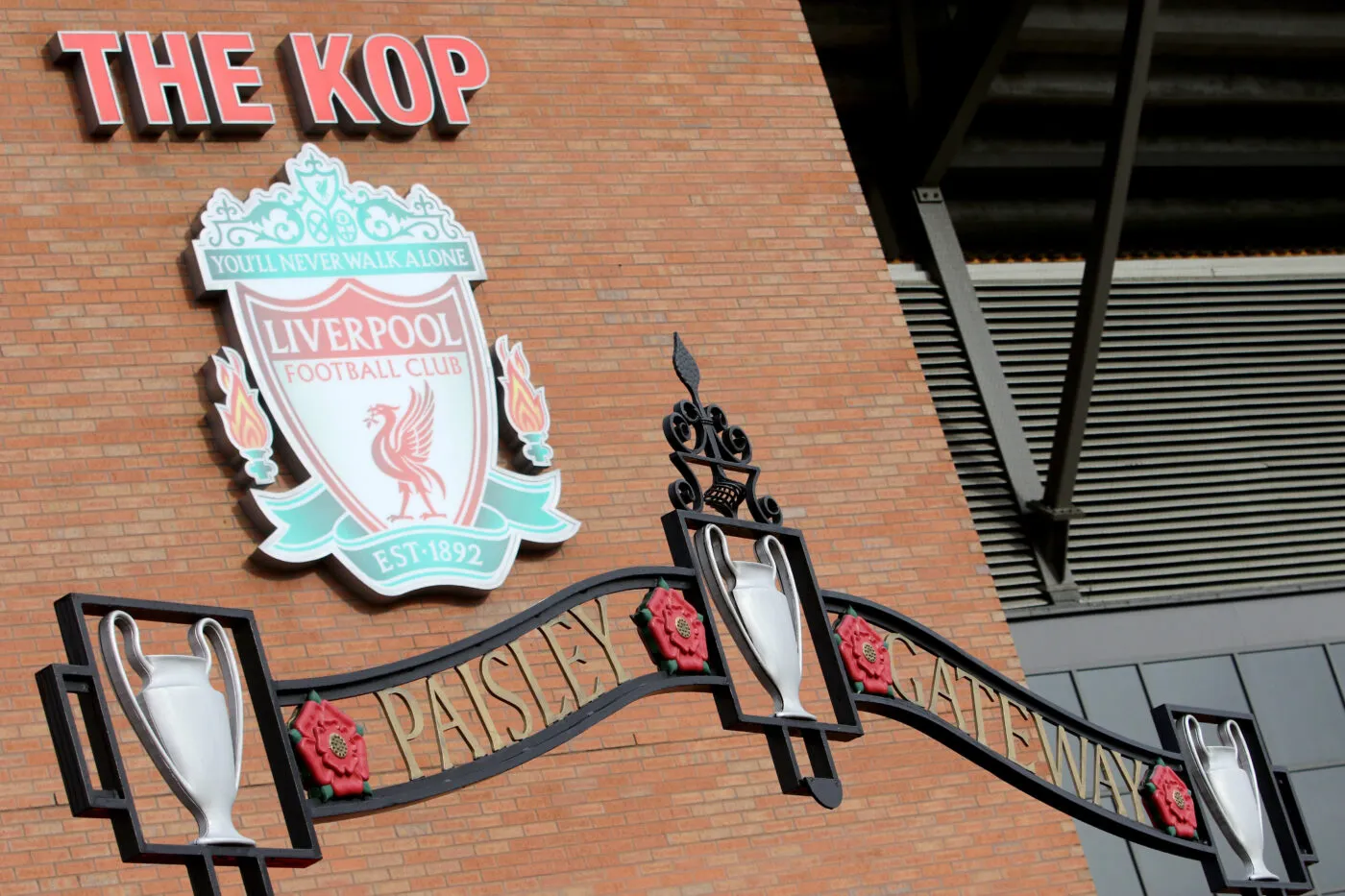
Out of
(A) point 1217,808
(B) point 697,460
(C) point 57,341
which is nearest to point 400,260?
(C) point 57,341

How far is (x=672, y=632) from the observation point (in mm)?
8602

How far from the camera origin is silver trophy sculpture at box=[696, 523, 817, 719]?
8.87 m

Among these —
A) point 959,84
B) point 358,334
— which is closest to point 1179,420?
point 959,84

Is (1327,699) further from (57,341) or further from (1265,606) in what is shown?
(57,341)

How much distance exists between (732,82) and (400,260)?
3.16 metres

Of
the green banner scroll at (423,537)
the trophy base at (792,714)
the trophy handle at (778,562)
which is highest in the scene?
the green banner scroll at (423,537)

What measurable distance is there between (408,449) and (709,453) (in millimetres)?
4175

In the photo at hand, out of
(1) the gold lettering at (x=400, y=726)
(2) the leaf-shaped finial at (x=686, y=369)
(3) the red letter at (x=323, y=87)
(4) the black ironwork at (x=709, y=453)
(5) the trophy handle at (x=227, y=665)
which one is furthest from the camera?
(3) the red letter at (x=323, y=87)

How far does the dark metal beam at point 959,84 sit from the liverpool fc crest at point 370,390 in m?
5.97

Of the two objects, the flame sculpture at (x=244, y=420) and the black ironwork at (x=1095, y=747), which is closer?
the black ironwork at (x=1095, y=747)

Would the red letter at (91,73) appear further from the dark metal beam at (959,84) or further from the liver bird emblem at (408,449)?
the dark metal beam at (959,84)

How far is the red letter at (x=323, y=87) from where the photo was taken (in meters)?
13.6

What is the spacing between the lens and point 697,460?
29.3ft

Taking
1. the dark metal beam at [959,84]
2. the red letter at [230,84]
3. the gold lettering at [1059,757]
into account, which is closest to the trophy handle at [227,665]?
the gold lettering at [1059,757]
